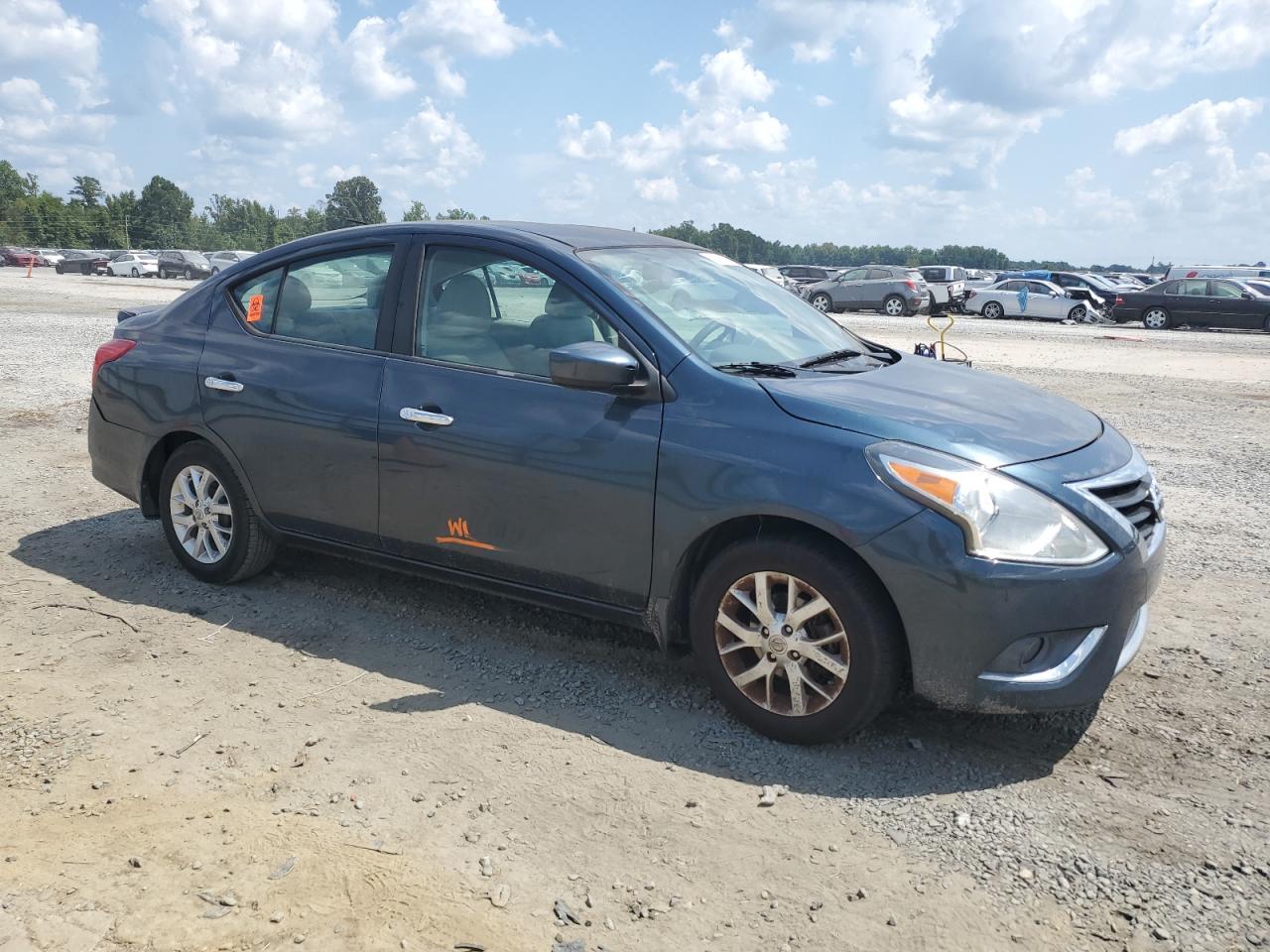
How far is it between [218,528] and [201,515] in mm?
121

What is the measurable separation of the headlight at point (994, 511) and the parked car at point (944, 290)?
3153 centimetres

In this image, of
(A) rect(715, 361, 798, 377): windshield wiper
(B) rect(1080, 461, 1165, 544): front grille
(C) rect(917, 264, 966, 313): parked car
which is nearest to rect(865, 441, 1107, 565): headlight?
(B) rect(1080, 461, 1165, 544): front grille

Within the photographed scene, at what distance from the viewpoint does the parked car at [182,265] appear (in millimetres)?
53188

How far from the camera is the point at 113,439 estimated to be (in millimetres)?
5629

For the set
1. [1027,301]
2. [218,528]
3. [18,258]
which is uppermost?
[1027,301]

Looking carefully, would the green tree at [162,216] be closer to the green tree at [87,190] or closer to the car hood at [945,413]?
the green tree at [87,190]

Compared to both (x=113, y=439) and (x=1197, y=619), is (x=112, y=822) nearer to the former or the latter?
(x=113, y=439)

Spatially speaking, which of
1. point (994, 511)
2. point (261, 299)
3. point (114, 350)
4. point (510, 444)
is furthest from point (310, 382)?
point (994, 511)

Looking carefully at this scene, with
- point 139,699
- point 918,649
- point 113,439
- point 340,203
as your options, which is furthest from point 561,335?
point 340,203

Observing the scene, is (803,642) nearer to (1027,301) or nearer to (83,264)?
(1027,301)

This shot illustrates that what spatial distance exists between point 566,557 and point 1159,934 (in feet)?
7.52

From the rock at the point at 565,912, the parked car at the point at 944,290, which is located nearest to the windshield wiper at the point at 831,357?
the rock at the point at 565,912

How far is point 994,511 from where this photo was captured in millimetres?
3424

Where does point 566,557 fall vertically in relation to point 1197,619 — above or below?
above
